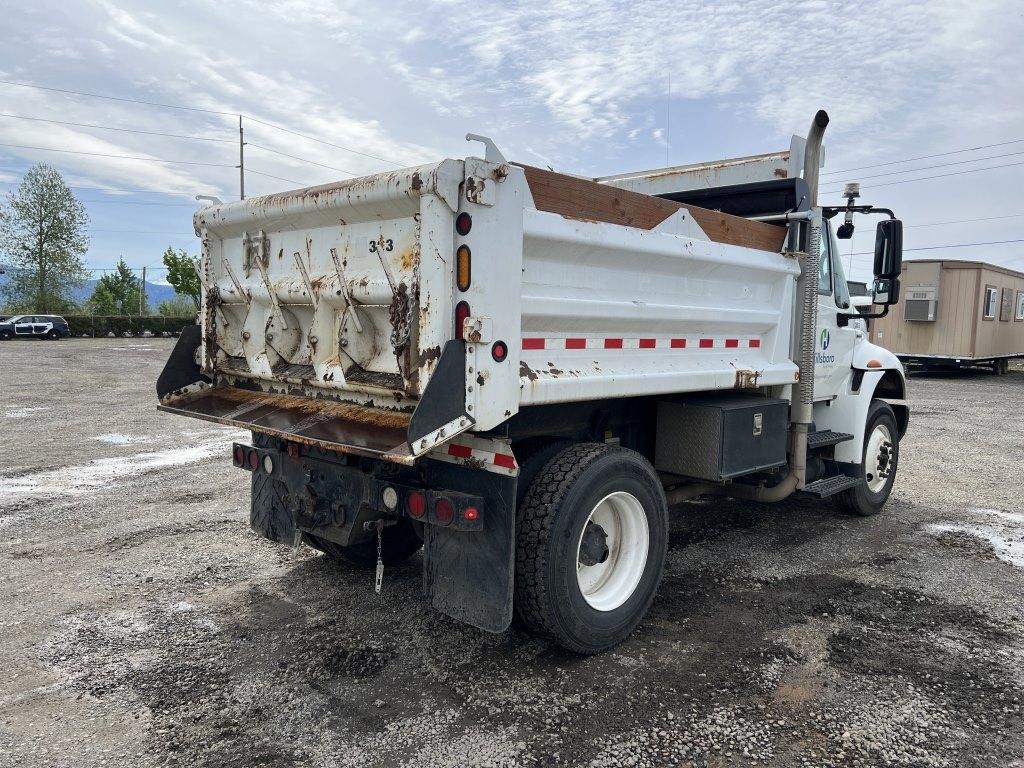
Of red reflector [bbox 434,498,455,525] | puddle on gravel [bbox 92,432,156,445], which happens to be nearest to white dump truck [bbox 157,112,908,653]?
red reflector [bbox 434,498,455,525]

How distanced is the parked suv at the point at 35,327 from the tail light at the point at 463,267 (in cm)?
4400

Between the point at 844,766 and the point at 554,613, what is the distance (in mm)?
1298

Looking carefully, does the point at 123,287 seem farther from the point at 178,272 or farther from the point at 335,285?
the point at 335,285

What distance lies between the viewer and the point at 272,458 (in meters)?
4.23

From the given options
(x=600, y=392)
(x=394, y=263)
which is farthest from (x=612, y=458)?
(x=394, y=263)

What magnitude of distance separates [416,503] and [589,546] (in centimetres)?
93

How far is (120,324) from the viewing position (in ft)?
149

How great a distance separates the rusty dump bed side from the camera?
10.4 feet

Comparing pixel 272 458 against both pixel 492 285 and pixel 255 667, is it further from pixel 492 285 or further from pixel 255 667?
pixel 492 285

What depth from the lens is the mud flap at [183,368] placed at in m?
4.47

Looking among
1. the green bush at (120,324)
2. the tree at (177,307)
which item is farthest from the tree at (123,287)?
the green bush at (120,324)

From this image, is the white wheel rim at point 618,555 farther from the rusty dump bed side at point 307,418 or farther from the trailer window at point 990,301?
the trailer window at point 990,301

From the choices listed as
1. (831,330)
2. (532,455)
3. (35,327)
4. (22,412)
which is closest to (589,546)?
(532,455)

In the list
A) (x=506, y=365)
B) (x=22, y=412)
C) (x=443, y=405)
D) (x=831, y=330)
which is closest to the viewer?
(x=443, y=405)
